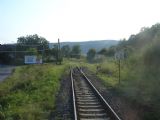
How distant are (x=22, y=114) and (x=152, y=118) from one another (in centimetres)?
495

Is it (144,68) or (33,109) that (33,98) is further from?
(144,68)

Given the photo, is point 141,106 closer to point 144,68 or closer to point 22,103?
point 22,103

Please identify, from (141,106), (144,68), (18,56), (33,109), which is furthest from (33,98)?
(18,56)

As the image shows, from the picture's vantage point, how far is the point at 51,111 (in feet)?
49.7

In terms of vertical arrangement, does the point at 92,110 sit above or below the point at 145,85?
above

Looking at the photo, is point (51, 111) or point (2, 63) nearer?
point (51, 111)

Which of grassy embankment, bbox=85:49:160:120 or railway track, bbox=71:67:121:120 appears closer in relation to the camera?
railway track, bbox=71:67:121:120

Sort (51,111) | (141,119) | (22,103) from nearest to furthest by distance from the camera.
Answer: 1. (141,119)
2. (51,111)
3. (22,103)

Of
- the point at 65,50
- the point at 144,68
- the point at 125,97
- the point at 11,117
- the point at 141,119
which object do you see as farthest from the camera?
the point at 65,50

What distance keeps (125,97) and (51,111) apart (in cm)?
533

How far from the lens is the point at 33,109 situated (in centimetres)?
1525

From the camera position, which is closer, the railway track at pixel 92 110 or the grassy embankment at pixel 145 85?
the railway track at pixel 92 110

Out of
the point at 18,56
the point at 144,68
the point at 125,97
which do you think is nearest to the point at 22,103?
the point at 125,97

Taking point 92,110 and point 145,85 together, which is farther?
point 145,85
